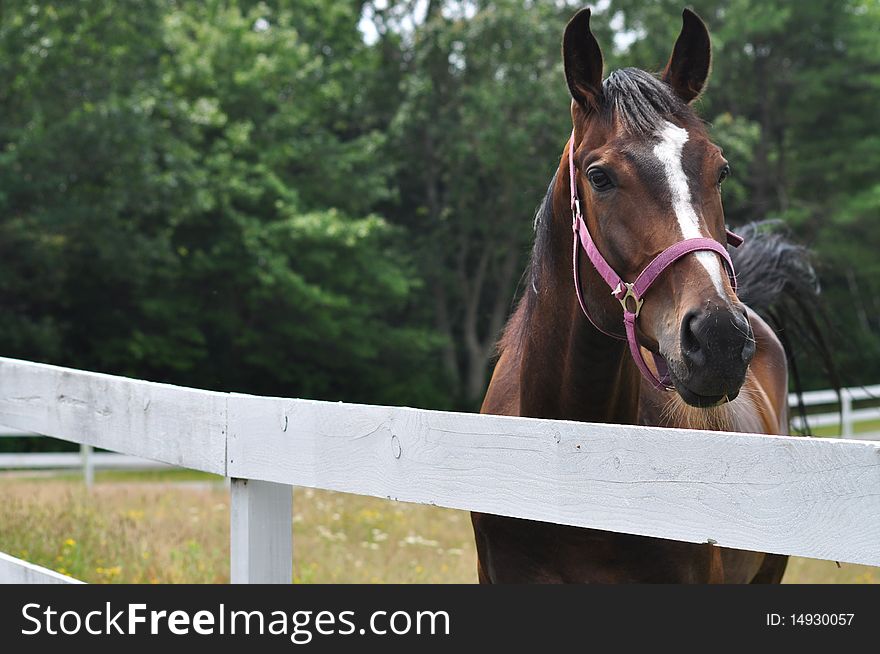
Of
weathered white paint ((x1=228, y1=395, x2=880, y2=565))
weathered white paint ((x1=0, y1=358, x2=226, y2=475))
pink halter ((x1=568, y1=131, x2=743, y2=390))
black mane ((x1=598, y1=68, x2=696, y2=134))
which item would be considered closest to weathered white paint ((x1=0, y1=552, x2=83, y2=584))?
weathered white paint ((x1=0, y1=358, x2=226, y2=475))

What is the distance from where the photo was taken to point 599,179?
8.88ft

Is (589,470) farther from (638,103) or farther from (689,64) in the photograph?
(689,64)

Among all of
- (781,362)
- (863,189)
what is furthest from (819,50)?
(781,362)

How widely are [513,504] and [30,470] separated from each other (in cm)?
1206

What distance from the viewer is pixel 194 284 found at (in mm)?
22562

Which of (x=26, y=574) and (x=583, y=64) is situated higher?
(x=583, y=64)

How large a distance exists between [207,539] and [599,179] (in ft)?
14.5

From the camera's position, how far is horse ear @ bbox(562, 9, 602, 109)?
2.89 metres

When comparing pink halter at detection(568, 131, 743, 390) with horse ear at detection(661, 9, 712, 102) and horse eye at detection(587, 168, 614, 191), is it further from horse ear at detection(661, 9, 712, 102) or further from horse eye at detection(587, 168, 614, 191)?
horse ear at detection(661, 9, 712, 102)

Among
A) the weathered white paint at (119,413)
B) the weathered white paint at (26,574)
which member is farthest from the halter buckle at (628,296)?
the weathered white paint at (26,574)

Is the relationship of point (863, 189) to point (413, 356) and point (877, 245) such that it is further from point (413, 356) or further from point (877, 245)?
point (413, 356)

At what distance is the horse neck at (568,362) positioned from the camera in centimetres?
299

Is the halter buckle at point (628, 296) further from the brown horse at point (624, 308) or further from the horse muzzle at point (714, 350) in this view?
the horse muzzle at point (714, 350)

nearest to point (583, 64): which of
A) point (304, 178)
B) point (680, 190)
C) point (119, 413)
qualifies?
point (680, 190)
